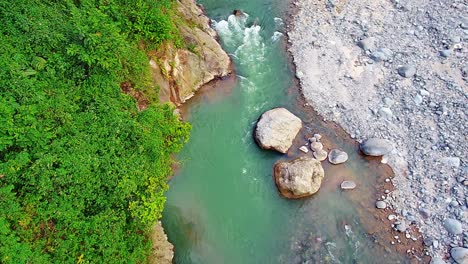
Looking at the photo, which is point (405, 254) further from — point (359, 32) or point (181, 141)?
point (359, 32)

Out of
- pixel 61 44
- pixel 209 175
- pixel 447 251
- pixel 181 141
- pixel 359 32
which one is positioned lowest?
→ pixel 209 175

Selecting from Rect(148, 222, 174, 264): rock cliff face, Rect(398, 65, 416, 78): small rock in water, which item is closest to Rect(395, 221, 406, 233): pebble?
Rect(398, 65, 416, 78): small rock in water

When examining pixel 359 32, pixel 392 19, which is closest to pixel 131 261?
pixel 359 32

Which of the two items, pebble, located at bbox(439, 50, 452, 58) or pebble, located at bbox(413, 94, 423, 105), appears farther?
pebble, located at bbox(439, 50, 452, 58)

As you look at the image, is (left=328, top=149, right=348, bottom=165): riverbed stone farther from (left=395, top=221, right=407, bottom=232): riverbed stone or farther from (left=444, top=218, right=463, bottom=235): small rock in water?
(left=444, top=218, right=463, bottom=235): small rock in water

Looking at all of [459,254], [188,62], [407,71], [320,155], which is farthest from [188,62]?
[459,254]

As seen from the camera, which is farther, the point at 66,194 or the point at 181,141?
the point at 181,141
